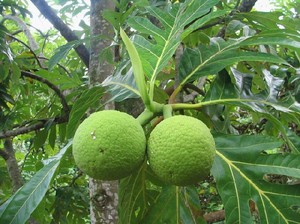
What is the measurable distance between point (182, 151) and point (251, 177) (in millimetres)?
274

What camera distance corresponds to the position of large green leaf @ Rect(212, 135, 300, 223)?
1.00 meters

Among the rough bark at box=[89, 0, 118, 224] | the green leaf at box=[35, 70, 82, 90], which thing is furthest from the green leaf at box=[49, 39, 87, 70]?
the rough bark at box=[89, 0, 118, 224]

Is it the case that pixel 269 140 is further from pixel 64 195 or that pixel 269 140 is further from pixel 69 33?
pixel 64 195

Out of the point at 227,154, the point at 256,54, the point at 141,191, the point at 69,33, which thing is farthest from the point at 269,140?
the point at 69,33

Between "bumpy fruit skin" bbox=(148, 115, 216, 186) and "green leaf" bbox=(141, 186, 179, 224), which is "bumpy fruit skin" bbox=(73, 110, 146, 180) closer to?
"bumpy fruit skin" bbox=(148, 115, 216, 186)

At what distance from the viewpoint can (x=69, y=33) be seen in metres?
2.06

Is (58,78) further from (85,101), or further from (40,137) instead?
(40,137)

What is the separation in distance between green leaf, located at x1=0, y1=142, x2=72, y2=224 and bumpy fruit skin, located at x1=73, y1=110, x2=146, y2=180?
0.17m

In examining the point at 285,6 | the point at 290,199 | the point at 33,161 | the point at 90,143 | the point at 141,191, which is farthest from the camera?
the point at 285,6

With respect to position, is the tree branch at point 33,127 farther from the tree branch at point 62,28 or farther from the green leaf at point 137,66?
the green leaf at point 137,66

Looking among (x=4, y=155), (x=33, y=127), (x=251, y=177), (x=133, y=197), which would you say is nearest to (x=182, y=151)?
(x=251, y=177)

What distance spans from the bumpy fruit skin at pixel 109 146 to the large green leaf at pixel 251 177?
0.87 ft

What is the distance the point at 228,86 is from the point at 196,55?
13 cm

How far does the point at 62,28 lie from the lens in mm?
2080
